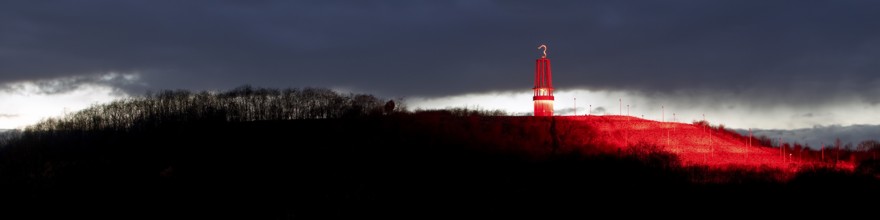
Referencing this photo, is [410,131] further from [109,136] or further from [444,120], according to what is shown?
[109,136]

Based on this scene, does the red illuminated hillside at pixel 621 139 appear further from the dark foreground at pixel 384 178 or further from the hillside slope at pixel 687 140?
the dark foreground at pixel 384 178

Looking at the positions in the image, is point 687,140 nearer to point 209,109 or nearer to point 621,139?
point 621,139

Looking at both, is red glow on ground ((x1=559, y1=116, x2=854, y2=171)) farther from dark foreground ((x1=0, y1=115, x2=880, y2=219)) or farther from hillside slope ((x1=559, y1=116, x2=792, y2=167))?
dark foreground ((x1=0, y1=115, x2=880, y2=219))

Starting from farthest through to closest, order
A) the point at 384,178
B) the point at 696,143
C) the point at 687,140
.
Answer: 1. the point at 687,140
2. the point at 696,143
3. the point at 384,178

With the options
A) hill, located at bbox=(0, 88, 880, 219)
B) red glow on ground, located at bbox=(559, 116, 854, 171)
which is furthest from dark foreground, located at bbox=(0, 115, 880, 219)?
red glow on ground, located at bbox=(559, 116, 854, 171)

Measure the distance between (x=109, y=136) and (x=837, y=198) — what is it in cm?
7360

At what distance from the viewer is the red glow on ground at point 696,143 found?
160ft

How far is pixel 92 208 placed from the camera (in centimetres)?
4591

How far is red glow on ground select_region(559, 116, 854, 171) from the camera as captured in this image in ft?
160

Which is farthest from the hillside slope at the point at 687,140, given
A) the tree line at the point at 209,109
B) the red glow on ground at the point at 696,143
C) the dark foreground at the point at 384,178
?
the tree line at the point at 209,109

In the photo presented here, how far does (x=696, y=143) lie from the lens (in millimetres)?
53688

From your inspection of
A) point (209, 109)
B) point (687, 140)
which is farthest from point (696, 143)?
point (209, 109)

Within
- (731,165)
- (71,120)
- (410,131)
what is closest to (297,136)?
(410,131)

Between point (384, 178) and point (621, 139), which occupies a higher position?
point (621, 139)
